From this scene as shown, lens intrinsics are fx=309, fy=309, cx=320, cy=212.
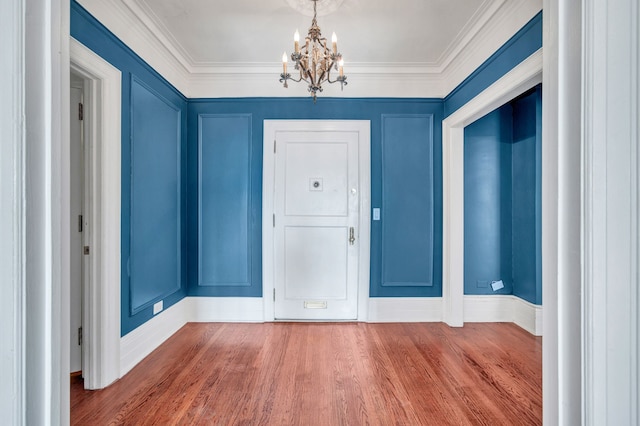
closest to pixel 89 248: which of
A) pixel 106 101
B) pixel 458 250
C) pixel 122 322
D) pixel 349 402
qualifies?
pixel 122 322

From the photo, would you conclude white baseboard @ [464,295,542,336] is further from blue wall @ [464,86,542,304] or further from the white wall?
the white wall

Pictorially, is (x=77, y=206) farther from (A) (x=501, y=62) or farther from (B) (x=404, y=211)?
(A) (x=501, y=62)

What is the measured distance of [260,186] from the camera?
3396 mm

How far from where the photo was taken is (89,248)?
2.12 meters

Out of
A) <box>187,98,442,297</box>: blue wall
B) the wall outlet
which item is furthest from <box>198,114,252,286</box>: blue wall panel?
the wall outlet

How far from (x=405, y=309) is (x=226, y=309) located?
1.96m

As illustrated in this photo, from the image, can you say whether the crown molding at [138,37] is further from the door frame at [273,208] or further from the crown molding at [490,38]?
the crown molding at [490,38]

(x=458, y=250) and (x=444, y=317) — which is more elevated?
(x=458, y=250)

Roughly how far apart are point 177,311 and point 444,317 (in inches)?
110

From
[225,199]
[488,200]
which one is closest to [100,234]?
[225,199]

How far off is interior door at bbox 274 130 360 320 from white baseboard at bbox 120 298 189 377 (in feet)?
3.23

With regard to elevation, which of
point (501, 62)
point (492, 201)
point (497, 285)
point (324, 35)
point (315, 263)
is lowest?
point (497, 285)

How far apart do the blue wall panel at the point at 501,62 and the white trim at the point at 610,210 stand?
5.59 ft

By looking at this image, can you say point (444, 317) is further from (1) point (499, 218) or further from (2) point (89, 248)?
(2) point (89, 248)
